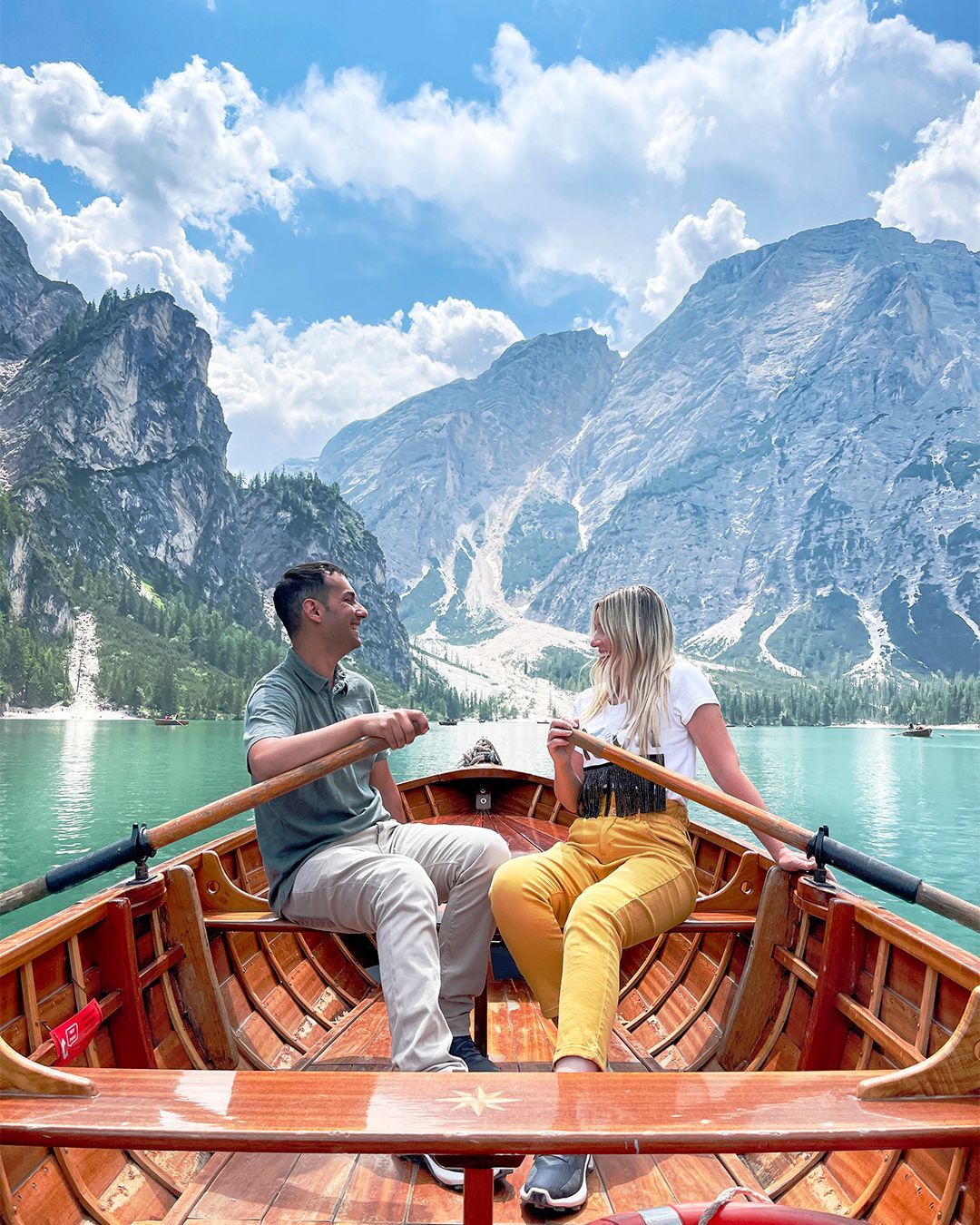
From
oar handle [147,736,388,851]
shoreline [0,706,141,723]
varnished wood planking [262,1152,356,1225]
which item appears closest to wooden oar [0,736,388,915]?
oar handle [147,736,388,851]

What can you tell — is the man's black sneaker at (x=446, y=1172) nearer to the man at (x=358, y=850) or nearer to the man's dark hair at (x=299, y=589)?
the man at (x=358, y=850)

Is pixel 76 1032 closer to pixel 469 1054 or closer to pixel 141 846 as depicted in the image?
pixel 141 846

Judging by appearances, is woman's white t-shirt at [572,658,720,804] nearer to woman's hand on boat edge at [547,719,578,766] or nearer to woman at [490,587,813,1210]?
woman at [490,587,813,1210]

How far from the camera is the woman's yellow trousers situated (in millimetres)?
3166

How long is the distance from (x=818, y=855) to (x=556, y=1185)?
185 cm

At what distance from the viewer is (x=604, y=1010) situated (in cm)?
315

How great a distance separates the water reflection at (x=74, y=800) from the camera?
3027 centimetres

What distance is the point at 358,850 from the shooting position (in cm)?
391

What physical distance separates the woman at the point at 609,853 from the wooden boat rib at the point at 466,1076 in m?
0.30

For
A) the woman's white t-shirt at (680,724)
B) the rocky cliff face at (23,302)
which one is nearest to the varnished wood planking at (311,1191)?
the woman's white t-shirt at (680,724)

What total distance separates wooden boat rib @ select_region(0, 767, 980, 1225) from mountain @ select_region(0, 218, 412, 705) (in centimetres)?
14088

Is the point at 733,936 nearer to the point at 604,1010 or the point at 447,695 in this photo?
the point at 604,1010

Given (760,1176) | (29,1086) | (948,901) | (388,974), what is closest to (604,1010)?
(388,974)

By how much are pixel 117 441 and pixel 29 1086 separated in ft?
564
